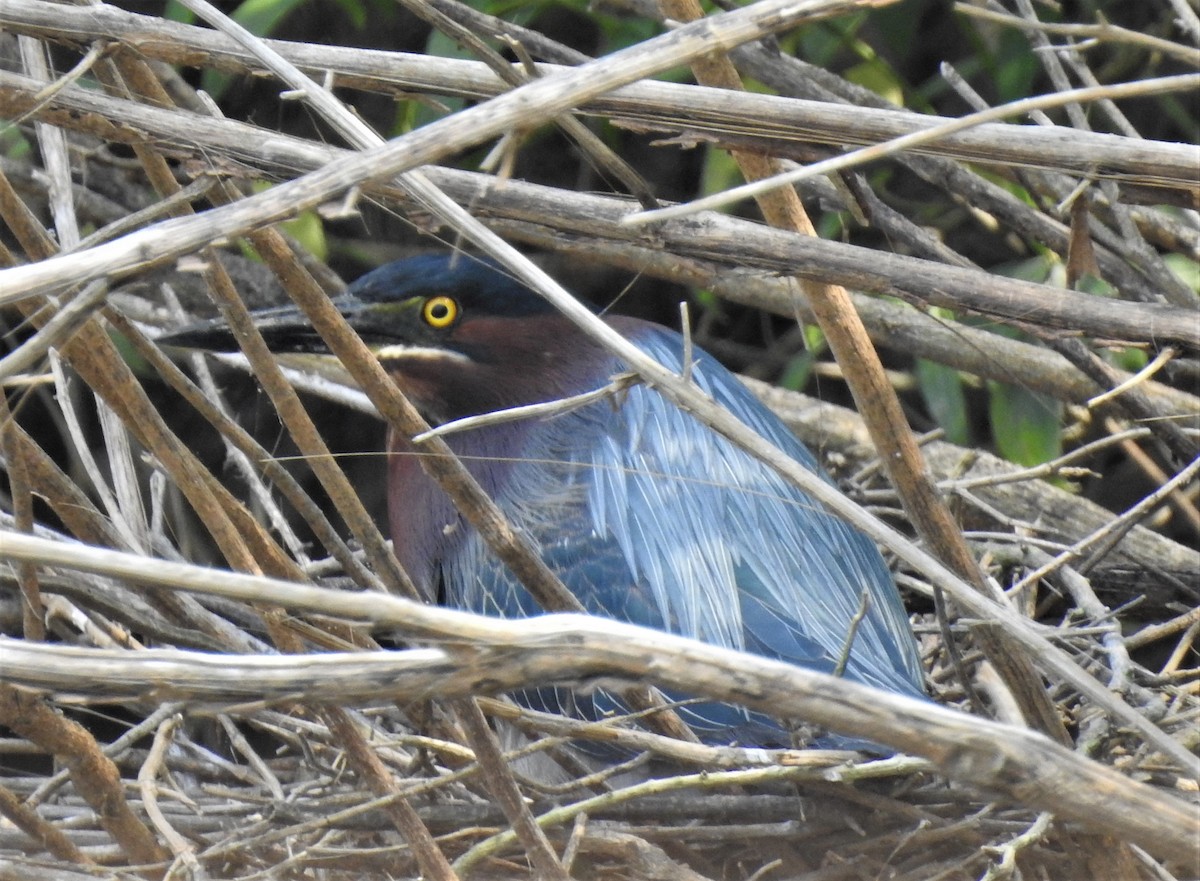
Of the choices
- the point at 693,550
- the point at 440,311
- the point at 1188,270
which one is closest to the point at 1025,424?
the point at 1188,270

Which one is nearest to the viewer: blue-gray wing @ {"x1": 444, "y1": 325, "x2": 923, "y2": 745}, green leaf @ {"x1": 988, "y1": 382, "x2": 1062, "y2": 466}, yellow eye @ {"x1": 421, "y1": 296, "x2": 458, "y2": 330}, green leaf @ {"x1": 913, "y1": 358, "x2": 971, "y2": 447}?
blue-gray wing @ {"x1": 444, "y1": 325, "x2": 923, "y2": 745}

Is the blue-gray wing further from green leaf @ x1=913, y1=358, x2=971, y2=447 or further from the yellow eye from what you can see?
green leaf @ x1=913, y1=358, x2=971, y2=447

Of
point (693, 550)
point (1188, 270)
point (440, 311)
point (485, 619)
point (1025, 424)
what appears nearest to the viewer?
point (485, 619)

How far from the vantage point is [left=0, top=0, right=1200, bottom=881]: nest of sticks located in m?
0.89

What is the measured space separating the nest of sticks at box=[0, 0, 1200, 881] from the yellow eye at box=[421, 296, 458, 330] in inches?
12.2

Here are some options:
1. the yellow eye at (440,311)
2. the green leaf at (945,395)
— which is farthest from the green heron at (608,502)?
the green leaf at (945,395)

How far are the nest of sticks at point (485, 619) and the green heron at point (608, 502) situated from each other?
148 millimetres

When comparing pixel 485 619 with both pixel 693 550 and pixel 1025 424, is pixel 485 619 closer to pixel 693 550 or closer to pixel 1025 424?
pixel 693 550

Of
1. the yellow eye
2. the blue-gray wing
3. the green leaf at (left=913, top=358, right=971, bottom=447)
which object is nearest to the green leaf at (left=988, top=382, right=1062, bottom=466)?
the green leaf at (left=913, top=358, right=971, bottom=447)

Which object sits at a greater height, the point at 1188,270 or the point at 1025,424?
the point at 1188,270

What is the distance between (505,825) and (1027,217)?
1.13m

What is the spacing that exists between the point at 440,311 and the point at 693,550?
593 millimetres

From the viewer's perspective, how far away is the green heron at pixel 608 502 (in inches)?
80.7

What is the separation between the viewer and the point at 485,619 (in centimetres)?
87
